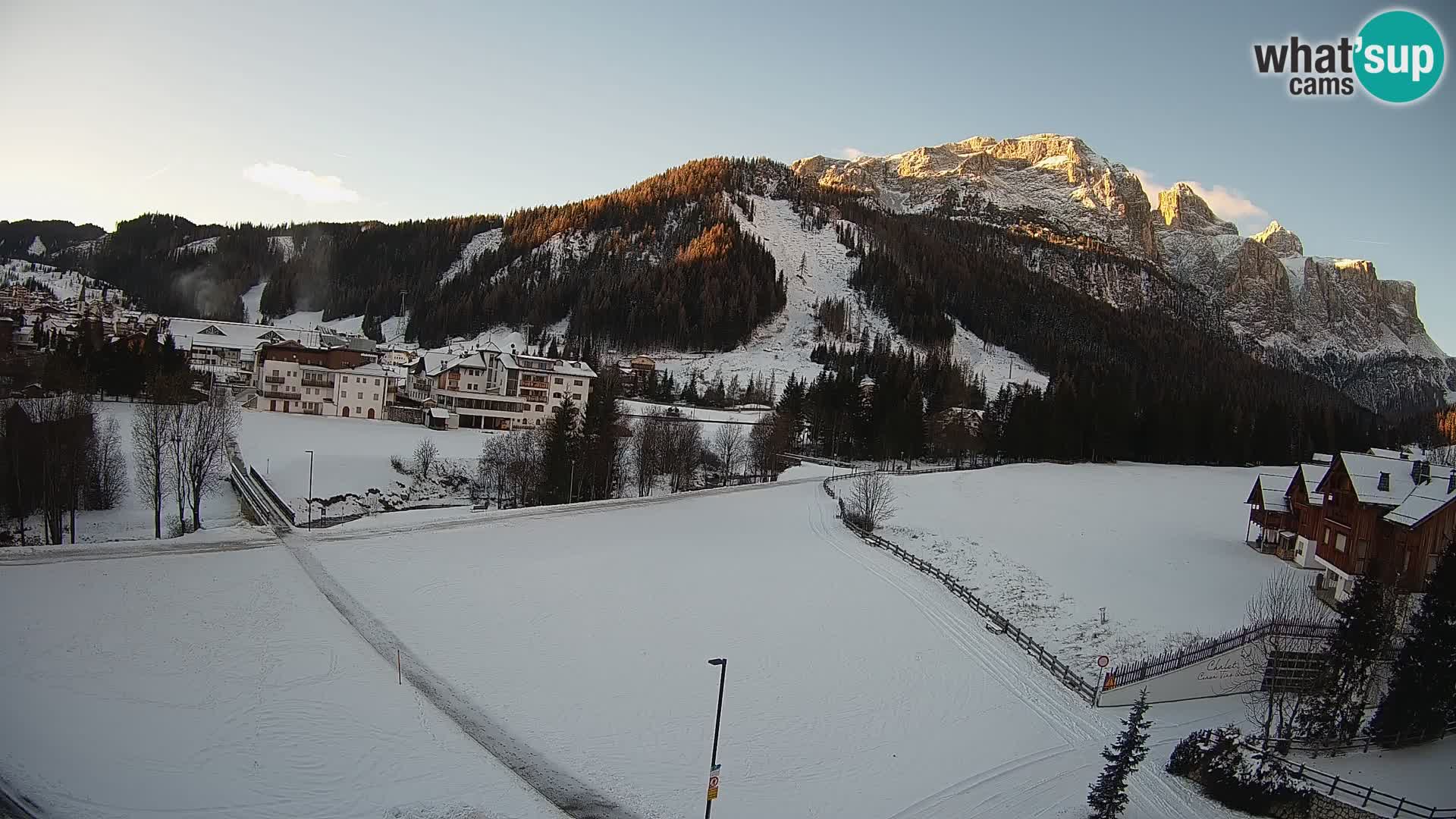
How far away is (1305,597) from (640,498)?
3658cm

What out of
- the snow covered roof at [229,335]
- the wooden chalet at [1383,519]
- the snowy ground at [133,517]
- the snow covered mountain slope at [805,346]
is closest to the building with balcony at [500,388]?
the snow covered roof at [229,335]

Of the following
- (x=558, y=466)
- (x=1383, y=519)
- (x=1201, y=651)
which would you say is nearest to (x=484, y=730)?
(x=1201, y=651)

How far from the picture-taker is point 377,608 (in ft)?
88.8

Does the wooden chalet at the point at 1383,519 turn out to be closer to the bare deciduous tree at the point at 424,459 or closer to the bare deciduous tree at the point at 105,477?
the bare deciduous tree at the point at 424,459

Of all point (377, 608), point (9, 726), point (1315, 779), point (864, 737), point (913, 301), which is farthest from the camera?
point (913, 301)

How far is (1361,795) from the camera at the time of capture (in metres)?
17.3

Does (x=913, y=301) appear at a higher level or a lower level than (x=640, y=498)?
higher

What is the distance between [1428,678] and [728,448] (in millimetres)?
55755

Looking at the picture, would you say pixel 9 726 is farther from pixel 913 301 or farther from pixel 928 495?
Result: pixel 913 301

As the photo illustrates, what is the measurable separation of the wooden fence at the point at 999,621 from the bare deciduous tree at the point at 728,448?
25.9 metres

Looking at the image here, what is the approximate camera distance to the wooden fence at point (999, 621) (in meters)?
26.4

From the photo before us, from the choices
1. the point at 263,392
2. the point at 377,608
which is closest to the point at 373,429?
the point at 263,392

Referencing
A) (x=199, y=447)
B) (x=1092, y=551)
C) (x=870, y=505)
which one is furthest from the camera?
(x=870, y=505)

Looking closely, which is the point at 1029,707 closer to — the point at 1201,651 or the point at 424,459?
the point at 1201,651
